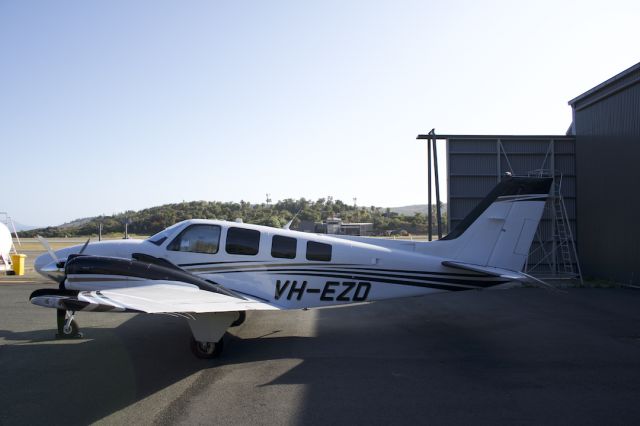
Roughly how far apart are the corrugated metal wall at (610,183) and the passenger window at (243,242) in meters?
13.1

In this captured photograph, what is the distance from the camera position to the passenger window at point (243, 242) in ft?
27.2

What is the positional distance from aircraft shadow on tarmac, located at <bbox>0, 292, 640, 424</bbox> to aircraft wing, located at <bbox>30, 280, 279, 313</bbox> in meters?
Answer: 0.97

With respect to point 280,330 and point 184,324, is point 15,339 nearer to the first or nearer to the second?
point 184,324

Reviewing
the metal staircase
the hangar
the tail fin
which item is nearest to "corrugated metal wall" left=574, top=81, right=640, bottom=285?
the hangar

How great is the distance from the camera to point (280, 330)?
9.12m

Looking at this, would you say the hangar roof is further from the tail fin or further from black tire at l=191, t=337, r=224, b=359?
black tire at l=191, t=337, r=224, b=359

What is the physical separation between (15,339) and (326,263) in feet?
19.7

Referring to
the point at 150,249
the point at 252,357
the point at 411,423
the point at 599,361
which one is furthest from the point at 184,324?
the point at 599,361

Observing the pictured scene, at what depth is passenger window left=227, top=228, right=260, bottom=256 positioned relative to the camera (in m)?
8.30

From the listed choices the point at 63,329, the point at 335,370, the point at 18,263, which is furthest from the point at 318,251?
the point at 18,263

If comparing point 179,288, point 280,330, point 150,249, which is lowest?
point 280,330

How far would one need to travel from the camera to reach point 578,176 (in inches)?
689

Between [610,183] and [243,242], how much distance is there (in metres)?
14.1

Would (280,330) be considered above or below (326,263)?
below
